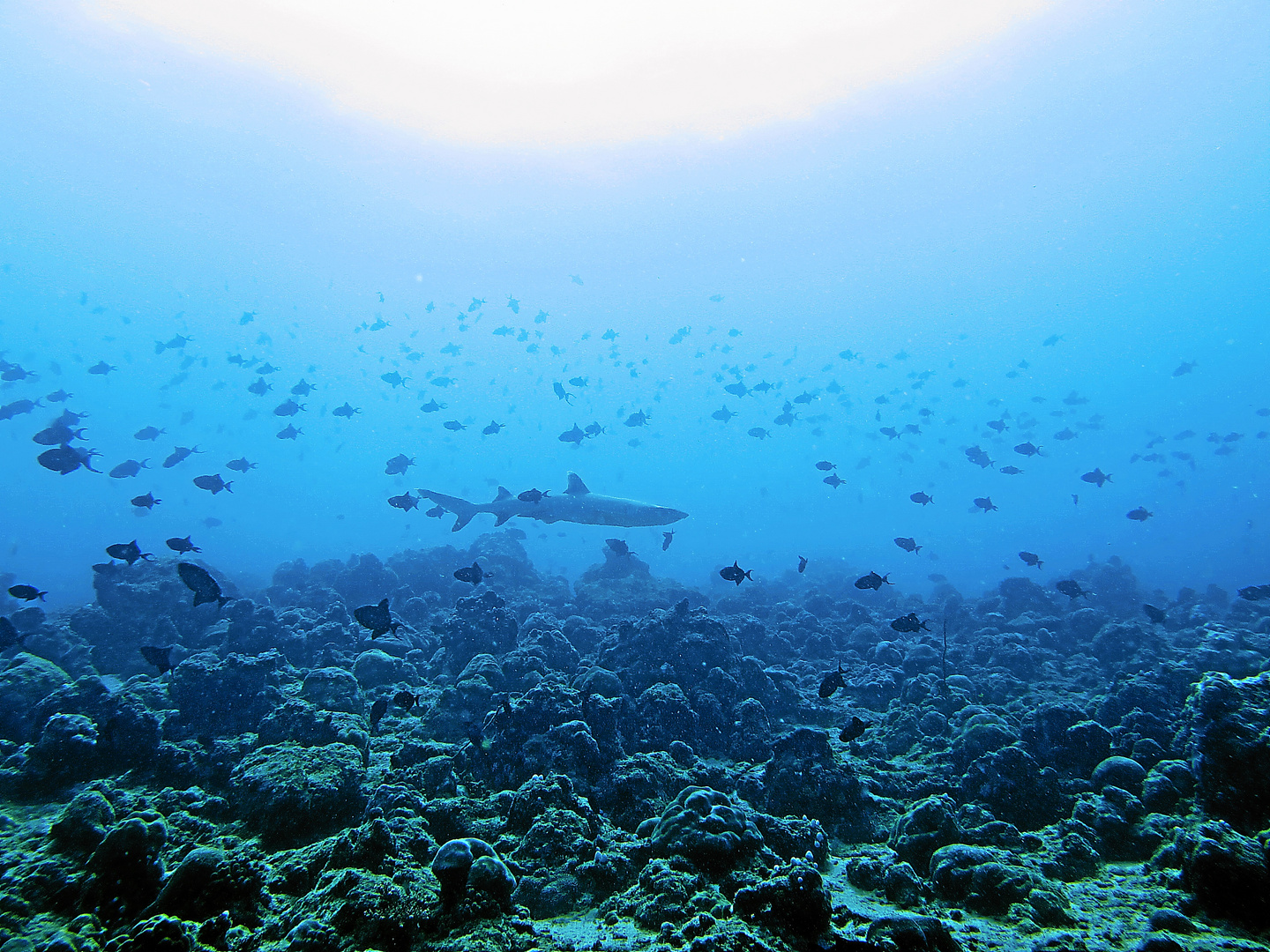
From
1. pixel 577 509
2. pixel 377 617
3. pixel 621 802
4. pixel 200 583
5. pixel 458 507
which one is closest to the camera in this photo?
pixel 621 802

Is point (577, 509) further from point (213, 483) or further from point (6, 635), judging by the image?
point (6, 635)

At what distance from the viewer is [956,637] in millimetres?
14078

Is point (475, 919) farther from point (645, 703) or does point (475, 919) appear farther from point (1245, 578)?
point (1245, 578)

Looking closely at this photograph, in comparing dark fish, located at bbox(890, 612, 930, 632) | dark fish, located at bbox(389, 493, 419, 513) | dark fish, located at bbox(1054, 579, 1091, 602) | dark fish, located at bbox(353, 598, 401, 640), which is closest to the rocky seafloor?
dark fish, located at bbox(353, 598, 401, 640)

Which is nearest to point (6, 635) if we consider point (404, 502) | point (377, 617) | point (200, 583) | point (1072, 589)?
point (200, 583)

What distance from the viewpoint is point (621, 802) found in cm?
485

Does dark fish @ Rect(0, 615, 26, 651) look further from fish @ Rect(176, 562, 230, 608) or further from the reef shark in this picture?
the reef shark

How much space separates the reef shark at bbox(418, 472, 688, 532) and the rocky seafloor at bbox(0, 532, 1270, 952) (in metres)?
9.04

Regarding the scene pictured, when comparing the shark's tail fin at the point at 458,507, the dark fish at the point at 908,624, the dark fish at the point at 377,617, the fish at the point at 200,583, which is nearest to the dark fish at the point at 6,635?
the fish at the point at 200,583

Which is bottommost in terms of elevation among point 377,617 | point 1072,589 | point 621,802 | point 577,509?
point 621,802

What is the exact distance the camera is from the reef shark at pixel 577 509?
1866 centimetres

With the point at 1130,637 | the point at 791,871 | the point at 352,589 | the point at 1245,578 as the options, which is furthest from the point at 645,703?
the point at 1245,578

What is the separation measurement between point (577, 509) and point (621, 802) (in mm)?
14559

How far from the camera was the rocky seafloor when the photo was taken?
298 centimetres
